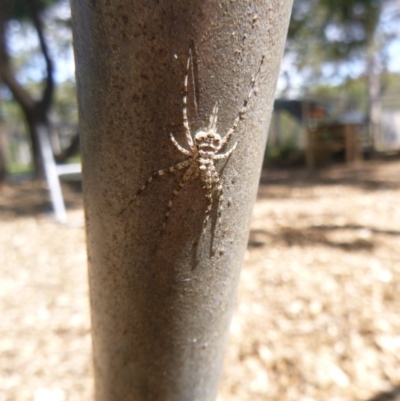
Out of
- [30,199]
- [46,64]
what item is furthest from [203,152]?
[46,64]

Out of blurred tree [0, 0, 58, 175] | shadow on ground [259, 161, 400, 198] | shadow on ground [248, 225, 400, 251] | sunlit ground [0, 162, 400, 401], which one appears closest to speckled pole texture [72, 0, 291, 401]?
sunlit ground [0, 162, 400, 401]

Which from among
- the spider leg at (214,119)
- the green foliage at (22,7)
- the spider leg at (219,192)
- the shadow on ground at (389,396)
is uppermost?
the green foliage at (22,7)

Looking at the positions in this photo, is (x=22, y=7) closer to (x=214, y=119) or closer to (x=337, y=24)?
(x=337, y=24)

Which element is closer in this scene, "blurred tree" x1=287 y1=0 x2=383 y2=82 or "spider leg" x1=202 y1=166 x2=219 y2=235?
"spider leg" x1=202 y1=166 x2=219 y2=235

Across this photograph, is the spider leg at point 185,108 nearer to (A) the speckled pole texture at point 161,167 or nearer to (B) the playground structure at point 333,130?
(A) the speckled pole texture at point 161,167

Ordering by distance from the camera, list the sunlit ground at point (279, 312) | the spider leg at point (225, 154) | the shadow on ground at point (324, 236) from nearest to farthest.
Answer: the spider leg at point (225, 154) < the sunlit ground at point (279, 312) < the shadow on ground at point (324, 236)

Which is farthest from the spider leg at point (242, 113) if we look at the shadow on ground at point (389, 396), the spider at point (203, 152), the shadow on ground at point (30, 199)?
the shadow on ground at point (30, 199)

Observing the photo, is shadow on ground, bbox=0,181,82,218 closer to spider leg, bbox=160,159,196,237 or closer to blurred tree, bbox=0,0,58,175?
blurred tree, bbox=0,0,58,175
